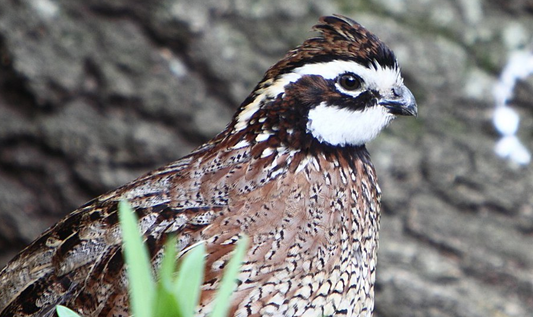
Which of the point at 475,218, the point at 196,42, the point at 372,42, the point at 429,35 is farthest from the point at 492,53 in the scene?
the point at 372,42

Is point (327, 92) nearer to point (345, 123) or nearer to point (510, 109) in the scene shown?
point (345, 123)

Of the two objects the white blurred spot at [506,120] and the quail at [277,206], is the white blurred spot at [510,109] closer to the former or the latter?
the white blurred spot at [506,120]

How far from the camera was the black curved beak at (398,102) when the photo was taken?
2924 millimetres

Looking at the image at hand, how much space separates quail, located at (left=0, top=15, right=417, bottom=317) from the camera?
259 cm

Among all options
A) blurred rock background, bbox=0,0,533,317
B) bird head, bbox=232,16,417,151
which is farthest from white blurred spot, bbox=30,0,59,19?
bird head, bbox=232,16,417,151

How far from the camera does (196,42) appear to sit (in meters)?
4.95

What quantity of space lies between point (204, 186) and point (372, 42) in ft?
2.81

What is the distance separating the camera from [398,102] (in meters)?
2.94

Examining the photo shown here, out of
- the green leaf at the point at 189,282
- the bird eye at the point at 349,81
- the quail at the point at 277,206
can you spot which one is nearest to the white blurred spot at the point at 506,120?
the quail at the point at 277,206

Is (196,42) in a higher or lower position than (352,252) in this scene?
higher

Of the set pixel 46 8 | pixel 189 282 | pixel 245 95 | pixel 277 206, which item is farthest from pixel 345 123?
pixel 46 8

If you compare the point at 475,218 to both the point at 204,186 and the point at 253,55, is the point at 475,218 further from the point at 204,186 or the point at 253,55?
the point at 204,186

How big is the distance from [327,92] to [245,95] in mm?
2323

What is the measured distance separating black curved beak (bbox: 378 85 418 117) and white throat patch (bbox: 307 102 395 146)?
2 cm
